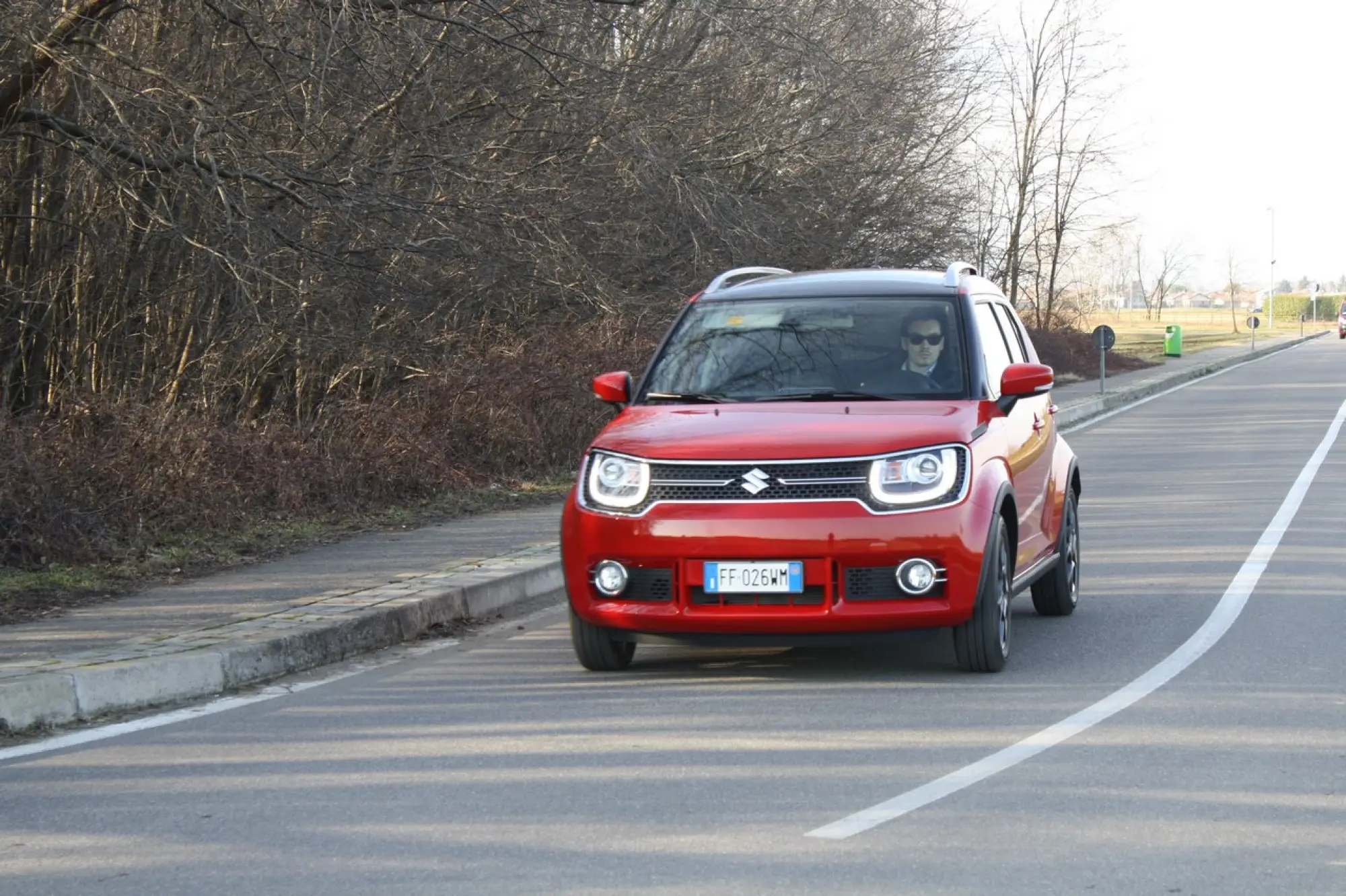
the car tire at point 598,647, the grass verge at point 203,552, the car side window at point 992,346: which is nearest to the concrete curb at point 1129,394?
the grass verge at point 203,552

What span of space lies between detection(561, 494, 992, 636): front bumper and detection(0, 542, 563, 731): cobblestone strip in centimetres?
181

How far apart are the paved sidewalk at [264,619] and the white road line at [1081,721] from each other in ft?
11.6

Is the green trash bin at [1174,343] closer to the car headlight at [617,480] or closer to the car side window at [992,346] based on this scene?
the car side window at [992,346]

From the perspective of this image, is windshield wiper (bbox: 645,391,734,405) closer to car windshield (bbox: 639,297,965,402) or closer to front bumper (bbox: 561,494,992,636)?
car windshield (bbox: 639,297,965,402)

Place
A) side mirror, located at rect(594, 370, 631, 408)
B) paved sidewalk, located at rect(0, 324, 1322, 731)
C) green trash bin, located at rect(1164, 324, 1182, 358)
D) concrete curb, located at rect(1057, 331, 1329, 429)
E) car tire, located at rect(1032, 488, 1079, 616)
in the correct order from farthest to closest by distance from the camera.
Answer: green trash bin, located at rect(1164, 324, 1182, 358) → concrete curb, located at rect(1057, 331, 1329, 429) → car tire, located at rect(1032, 488, 1079, 616) → side mirror, located at rect(594, 370, 631, 408) → paved sidewalk, located at rect(0, 324, 1322, 731)

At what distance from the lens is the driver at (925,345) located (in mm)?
8352

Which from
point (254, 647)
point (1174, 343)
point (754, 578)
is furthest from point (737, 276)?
point (1174, 343)

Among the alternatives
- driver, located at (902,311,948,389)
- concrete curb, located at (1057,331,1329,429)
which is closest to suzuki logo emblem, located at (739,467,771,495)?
driver, located at (902,311,948,389)

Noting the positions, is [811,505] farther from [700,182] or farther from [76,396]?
[700,182]

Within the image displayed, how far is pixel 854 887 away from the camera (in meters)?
4.68

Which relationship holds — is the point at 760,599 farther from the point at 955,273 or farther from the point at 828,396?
the point at 955,273

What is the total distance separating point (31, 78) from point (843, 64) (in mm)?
11641

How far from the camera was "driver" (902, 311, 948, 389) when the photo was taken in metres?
8.35

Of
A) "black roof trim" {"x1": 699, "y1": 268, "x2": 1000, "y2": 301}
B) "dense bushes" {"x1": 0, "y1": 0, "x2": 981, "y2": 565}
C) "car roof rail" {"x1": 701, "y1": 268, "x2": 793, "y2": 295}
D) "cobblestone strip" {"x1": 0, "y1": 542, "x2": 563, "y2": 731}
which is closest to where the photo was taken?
"cobblestone strip" {"x1": 0, "y1": 542, "x2": 563, "y2": 731}
